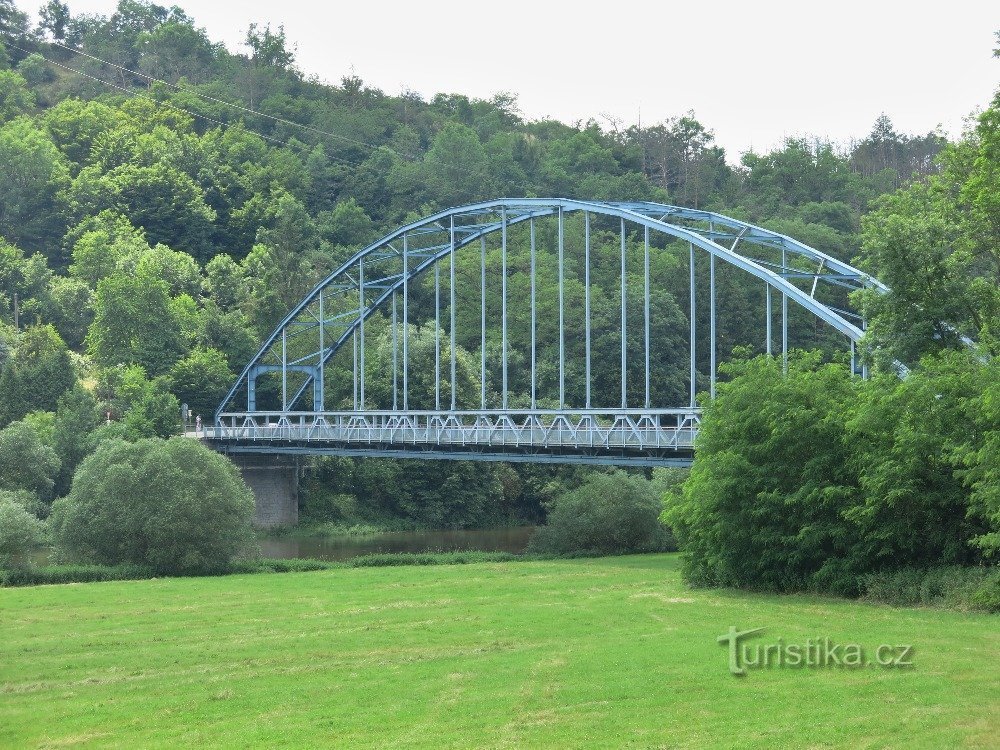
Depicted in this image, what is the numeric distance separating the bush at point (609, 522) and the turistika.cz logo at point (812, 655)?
31727mm

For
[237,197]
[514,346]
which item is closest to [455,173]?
[237,197]

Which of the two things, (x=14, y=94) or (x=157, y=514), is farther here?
(x=14, y=94)

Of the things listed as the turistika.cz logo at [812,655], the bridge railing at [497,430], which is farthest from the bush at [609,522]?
the turistika.cz logo at [812,655]

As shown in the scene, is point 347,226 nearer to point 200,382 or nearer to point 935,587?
point 200,382

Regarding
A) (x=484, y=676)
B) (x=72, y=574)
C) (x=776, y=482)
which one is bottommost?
(x=72, y=574)

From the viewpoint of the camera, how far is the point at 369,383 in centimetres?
8112

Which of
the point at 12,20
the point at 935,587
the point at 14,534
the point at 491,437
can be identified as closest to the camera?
the point at 935,587

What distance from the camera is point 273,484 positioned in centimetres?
7662

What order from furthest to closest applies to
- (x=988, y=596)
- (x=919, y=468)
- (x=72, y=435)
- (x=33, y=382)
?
(x=33, y=382), (x=72, y=435), (x=919, y=468), (x=988, y=596)

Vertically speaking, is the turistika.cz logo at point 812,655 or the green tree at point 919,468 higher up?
the green tree at point 919,468

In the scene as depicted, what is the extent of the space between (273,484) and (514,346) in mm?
21295

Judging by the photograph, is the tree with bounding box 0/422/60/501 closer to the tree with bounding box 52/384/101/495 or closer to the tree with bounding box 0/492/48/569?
the tree with bounding box 52/384/101/495

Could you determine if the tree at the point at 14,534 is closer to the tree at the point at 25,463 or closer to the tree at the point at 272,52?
the tree at the point at 25,463

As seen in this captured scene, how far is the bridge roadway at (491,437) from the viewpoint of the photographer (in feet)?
162
